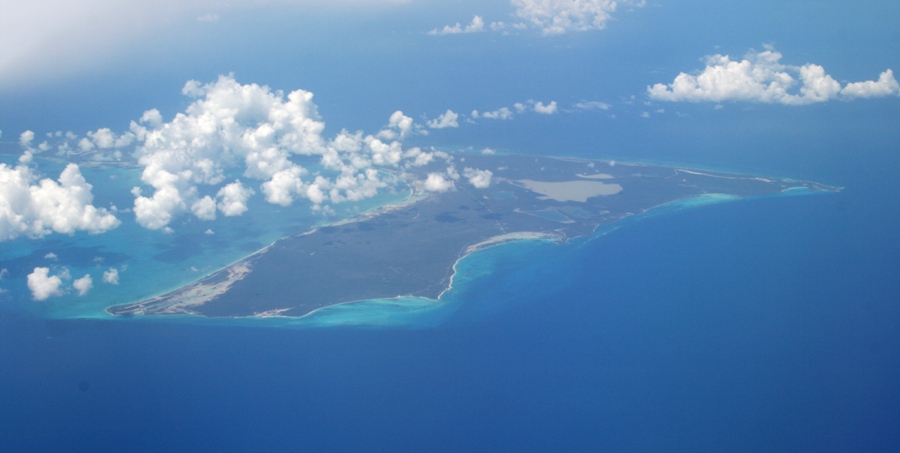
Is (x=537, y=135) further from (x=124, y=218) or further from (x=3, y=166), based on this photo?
(x=3, y=166)

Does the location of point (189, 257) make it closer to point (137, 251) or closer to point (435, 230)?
point (137, 251)

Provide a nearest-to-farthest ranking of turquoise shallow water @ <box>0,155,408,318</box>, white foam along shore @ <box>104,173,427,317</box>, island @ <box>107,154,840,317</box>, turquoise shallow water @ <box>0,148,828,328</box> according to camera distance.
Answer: turquoise shallow water @ <box>0,148,828,328</box> → white foam along shore @ <box>104,173,427,317</box> → turquoise shallow water @ <box>0,155,408,318</box> → island @ <box>107,154,840,317</box>

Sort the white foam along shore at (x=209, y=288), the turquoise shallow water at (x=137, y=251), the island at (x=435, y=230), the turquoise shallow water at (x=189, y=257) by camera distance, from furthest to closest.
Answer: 1. the island at (x=435, y=230)
2. the turquoise shallow water at (x=137, y=251)
3. the white foam along shore at (x=209, y=288)
4. the turquoise shallow water at (x=189, y=257)

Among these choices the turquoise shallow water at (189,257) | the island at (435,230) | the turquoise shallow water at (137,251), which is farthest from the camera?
the island at (435,230)

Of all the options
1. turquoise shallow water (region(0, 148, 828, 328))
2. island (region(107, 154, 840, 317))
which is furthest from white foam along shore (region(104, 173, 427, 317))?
turquoise shallow water (region(0, 148, 828, 328))

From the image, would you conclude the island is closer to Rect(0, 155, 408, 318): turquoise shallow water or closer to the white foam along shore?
the white foam along shore

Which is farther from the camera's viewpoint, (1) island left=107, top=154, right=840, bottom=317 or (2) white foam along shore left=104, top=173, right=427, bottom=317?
(1) island left=107, top=154, right=840, bottom=317

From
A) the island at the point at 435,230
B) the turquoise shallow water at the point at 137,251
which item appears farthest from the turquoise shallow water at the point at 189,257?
the island at the point at 435,230

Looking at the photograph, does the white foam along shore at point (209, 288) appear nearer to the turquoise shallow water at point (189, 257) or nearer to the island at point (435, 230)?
the island at point (435, 230)

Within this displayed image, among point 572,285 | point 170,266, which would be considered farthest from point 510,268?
point 170,266
